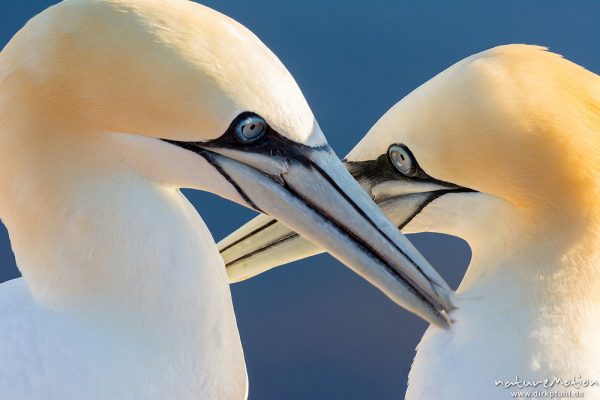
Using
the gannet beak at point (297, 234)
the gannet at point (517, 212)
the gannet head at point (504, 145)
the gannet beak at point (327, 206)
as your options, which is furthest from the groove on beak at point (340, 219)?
the gannet beak at point (297, 234)

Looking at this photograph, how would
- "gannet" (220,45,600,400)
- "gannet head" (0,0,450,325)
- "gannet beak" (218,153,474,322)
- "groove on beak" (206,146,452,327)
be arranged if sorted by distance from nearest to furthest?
"gannet head" (0,0,450,325) → "groove on beak" (206,146,452,327) → "gannet" (220,45,600,400) → "gannet beak" (218,153,474,322)

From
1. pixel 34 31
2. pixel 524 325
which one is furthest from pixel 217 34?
pixel 524 325

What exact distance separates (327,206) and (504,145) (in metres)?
0.75

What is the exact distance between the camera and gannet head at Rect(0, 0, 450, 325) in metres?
2.62

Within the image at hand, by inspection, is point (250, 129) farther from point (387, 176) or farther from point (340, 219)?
point (387, 176)

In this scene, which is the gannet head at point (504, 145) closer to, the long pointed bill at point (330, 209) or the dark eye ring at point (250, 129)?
the long pointed bill at point (330, 209)

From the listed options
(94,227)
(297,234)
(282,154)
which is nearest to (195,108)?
(282,154)

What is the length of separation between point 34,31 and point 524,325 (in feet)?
6.56

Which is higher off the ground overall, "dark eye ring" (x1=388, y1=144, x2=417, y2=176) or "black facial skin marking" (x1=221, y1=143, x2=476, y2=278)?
"dark eye ring" (x1=388, y1=144, x2=417, y2=176)

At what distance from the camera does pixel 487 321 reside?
3182 mm

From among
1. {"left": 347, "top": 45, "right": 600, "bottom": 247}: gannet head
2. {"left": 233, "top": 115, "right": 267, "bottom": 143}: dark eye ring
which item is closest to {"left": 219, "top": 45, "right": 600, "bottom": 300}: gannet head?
{"left": 347, "top": 45, "right": 600, "bottom": 247}: gannet head

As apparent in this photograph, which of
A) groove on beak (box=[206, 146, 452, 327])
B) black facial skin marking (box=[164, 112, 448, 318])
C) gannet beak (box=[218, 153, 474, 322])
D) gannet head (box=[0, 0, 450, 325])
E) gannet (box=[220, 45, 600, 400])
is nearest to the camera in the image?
gannet head (box=[0, 0, 450, 325])

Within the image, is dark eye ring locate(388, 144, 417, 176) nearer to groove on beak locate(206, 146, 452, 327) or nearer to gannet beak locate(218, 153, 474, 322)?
gannet beak locate(218, 153, 474, 322)

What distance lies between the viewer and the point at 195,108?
2645mm
